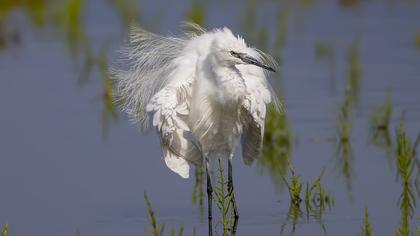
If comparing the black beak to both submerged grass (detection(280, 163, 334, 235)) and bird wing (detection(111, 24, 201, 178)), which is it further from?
submerged grass (detection(280, 163, 334, 235))

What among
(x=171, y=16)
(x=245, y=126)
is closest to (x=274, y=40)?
(x=171, y=16)

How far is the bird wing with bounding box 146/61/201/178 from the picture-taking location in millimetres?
7043

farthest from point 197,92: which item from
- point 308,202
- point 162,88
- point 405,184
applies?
point 405,184

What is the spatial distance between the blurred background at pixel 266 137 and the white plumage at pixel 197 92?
0.50 meters

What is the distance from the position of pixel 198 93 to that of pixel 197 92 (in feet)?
0.04

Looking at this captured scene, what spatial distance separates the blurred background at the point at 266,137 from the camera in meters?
7.52

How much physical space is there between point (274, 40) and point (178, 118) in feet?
23.7

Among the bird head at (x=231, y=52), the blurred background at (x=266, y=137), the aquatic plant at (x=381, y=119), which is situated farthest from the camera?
the aquatic plant at (x=381, y=119)

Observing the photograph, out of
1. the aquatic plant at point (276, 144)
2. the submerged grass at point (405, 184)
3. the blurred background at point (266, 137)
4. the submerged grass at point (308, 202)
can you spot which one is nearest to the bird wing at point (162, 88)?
the blurred background at point (266, 137)

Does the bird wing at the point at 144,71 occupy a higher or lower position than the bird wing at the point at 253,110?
higher

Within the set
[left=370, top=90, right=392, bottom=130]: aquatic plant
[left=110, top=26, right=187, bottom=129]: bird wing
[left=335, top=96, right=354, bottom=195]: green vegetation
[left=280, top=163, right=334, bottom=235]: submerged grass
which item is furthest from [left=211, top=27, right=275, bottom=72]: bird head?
[left=370, top=90, right=392, bottom=130]: aquatic plant

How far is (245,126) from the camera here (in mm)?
7684

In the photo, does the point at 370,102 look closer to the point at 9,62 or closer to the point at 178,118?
the point at 178,118

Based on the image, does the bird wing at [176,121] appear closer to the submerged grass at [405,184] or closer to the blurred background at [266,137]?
the blurred background at [266,137]
